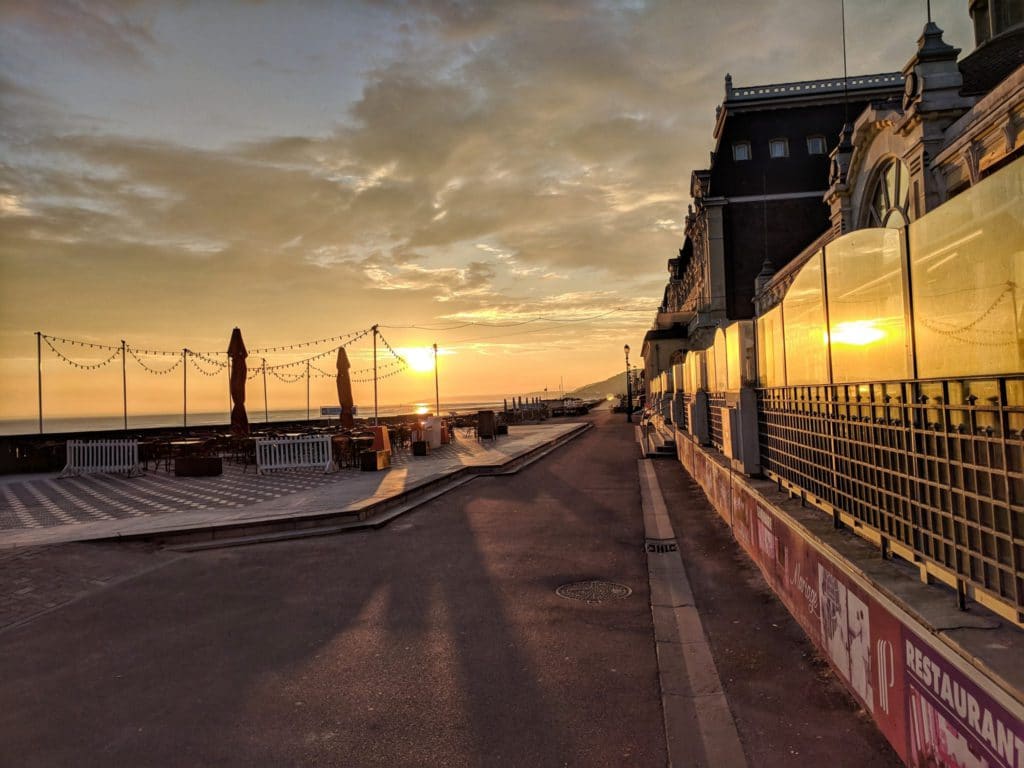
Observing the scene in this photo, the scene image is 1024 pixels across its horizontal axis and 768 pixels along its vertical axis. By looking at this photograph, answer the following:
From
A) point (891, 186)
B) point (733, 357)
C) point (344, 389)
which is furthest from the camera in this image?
point (344, 389)

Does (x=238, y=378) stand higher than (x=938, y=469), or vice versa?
(x=238, y=378)

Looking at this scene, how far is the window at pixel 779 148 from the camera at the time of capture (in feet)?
151

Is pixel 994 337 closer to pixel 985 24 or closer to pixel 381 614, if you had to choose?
pixel 381 614

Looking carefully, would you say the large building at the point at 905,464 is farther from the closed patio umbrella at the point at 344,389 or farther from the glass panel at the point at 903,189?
the closed patio umbrella at the point at 344,389

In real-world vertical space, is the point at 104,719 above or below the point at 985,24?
below

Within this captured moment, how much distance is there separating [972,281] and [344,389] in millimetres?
22036

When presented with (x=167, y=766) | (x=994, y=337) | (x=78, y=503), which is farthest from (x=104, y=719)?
(x=78, y=503)

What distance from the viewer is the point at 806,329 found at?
5996 millimetres

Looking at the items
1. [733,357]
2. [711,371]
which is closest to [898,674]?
[733,357]

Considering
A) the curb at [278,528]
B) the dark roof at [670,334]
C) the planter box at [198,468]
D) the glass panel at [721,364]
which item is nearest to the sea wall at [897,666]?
the glass panel at [721,364]

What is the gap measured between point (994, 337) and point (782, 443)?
441 cm

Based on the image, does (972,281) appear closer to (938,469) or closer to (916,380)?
(916,380)

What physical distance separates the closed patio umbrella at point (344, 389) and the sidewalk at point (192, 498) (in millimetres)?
3924

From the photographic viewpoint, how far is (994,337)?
3016 mm
